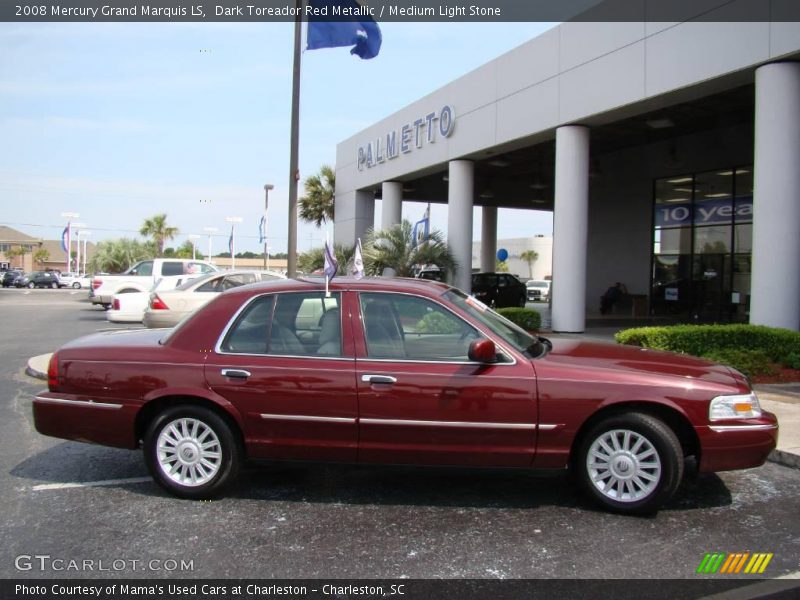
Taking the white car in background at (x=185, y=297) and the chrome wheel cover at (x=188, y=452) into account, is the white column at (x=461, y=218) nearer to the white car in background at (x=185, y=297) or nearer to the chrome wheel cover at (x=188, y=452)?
the white car in background at (x=185, y=297)

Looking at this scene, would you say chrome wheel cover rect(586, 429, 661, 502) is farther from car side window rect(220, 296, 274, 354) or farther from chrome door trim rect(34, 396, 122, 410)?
chrome door trim rect(34, 396, 122, 410)

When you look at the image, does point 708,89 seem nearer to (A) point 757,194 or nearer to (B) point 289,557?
(A) point 757,194

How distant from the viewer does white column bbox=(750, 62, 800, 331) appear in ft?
33.7

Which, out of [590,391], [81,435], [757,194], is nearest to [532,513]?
[590,391]

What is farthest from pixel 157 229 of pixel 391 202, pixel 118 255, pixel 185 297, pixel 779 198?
pixel 779 198

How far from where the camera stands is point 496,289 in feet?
77.1

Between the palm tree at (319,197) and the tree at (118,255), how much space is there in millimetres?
18300

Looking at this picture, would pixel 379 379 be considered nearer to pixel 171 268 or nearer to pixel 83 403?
pixel 83 403

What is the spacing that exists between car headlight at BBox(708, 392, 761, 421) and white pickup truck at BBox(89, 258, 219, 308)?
17.8m

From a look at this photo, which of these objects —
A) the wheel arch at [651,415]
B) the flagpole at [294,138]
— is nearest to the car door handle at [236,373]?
the wheel arch at [651,415]

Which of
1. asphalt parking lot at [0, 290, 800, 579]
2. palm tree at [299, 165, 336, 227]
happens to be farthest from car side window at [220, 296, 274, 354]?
palm tree at [299, 165, 336, 227]

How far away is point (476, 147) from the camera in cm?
1820

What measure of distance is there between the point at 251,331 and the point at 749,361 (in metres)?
7.77

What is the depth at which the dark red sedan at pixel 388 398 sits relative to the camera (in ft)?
14.1
